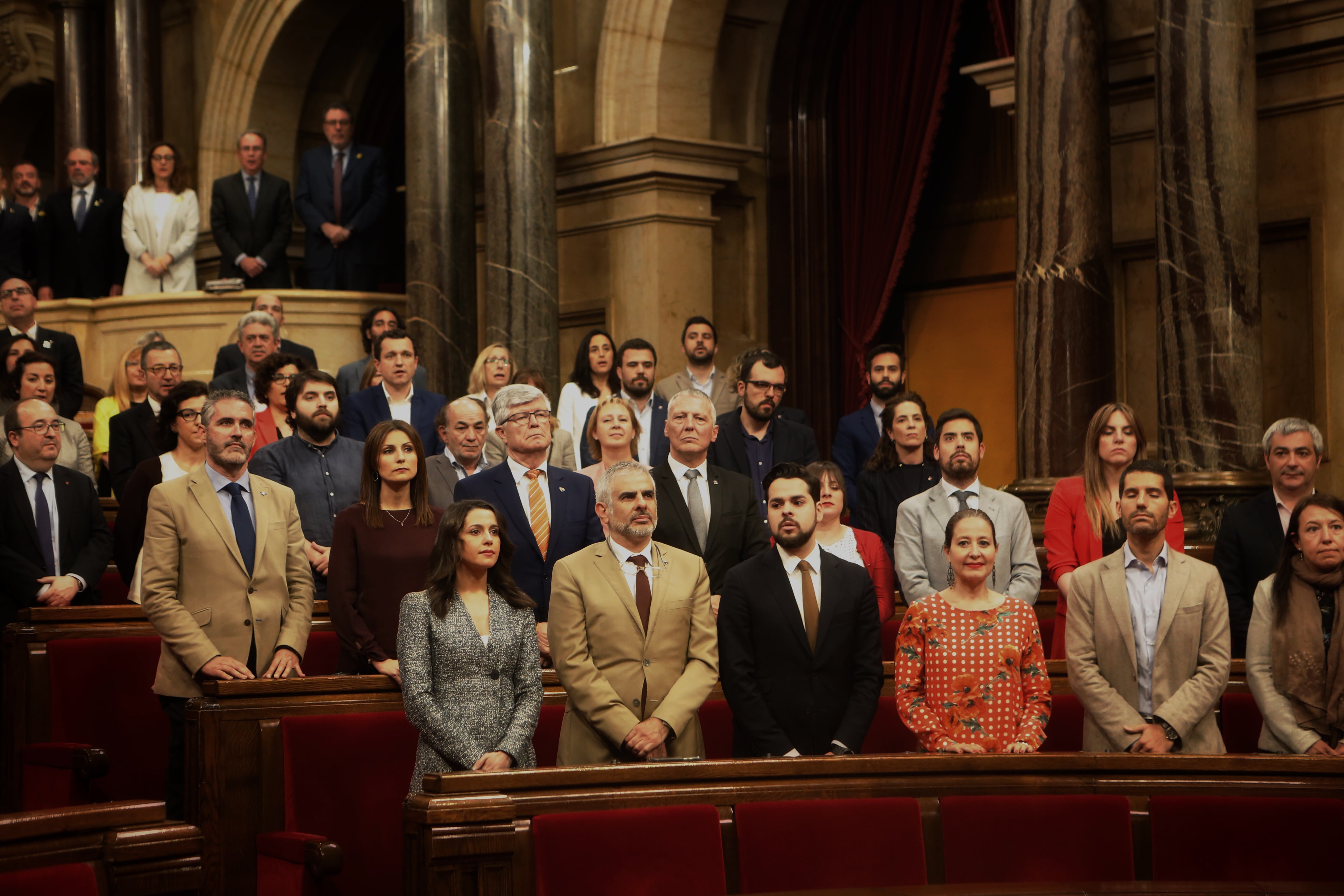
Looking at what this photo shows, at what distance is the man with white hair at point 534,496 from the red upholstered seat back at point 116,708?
1178 millimetres

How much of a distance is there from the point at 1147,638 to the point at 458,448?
2455mm

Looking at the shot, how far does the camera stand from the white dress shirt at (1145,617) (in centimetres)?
396

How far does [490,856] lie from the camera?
10.3 feet

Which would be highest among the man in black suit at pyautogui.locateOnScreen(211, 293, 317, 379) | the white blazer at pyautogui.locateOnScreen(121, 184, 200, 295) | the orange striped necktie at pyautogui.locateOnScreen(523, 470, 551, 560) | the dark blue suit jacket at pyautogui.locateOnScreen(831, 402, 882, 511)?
the white blazer at pyautogui.locateOnScreen(121, 184, 200, 295)

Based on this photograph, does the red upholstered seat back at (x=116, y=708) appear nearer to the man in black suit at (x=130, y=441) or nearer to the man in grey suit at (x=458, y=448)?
the man in grey suit at (x=458, y=448)

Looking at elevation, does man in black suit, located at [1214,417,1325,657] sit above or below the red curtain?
below

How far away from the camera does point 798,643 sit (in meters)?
3.88

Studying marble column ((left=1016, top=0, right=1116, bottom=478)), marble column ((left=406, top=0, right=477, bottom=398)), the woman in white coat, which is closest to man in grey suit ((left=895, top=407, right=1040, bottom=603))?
marble column ((left=1016, top=0, right=1116, bottom=478))

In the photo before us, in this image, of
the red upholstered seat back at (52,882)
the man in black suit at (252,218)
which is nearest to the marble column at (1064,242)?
the red upholstered seat back at (52,882)

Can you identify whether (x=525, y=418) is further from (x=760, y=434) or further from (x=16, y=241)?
(x=16, y=241)

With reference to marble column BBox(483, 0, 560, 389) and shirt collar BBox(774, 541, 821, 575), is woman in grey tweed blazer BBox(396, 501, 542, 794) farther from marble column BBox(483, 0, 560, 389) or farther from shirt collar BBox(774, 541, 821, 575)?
marble column BBox(483, 0, 560, 389)

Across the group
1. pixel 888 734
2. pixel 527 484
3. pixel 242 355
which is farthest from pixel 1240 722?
pixel 242 355

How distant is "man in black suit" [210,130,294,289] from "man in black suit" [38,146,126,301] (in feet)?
3.01

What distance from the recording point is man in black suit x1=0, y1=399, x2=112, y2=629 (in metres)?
5.30
